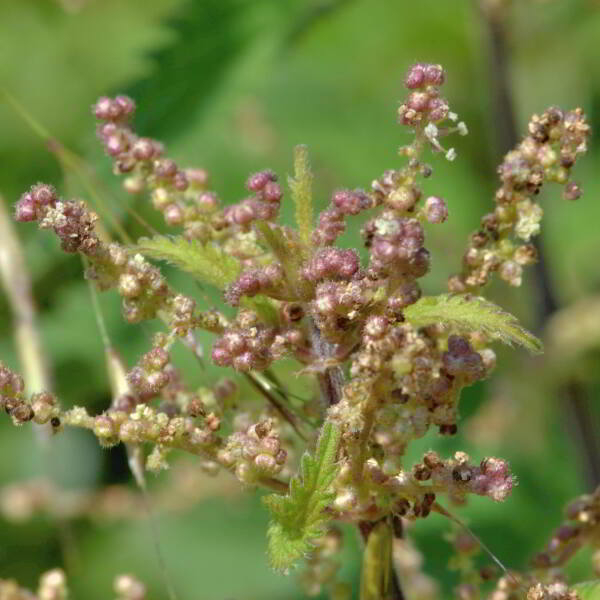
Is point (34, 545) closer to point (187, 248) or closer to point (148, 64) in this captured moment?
point (148, 64)

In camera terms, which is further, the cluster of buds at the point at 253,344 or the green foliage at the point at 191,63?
the green foliage at the point at 191,63

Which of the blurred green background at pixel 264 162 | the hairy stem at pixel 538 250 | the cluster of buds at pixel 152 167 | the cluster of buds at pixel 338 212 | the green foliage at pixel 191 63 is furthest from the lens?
the hairy stem at pixel 538 250

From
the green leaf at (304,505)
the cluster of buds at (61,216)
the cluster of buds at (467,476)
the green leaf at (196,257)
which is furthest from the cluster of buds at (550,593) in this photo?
the cluster of buds at (61,216)

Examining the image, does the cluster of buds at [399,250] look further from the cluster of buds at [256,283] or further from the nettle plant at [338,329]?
the cluster of buds at [256,283]

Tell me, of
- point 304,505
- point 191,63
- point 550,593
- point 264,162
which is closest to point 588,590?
point 550,593

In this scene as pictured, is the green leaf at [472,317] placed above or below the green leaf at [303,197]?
below

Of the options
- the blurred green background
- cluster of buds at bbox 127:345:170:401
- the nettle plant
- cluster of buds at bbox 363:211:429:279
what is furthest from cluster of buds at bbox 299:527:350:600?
the blurred green background

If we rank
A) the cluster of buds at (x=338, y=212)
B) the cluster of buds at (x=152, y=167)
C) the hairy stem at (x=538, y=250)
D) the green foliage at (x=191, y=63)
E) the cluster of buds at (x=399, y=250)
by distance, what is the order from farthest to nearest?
the hairy stem at (x=538, y=250), the green foliage at (x=191, y=63), the cluster of buds at (x=152, y=167), the cluster of buds at (x=338, y=212), the cluster of buds at (x=399, y=250)
